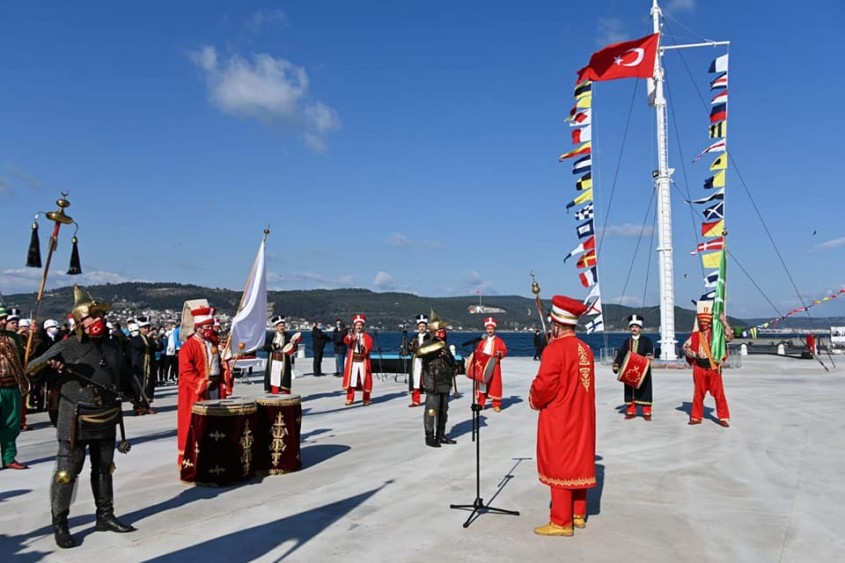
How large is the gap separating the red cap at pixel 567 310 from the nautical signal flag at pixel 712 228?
74.1ft

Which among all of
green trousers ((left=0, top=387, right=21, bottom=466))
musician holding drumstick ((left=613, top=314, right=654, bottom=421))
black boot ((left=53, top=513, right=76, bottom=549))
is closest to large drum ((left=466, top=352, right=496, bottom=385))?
musician holding drumstick ((left=613, top=314, right=654, bottom=421))

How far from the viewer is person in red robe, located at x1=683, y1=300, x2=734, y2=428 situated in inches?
494

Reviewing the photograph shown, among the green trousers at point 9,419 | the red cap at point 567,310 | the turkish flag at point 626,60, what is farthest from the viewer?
the turkish flag at point 626,60

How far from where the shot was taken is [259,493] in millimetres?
7691

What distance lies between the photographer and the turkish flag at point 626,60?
27672 millimetres

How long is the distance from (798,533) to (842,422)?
8362 mm

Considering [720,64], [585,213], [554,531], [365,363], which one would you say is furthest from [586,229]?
[554,531]

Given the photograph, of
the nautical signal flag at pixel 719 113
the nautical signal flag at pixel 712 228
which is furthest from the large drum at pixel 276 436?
the nautical signal flag at pixel 719 113

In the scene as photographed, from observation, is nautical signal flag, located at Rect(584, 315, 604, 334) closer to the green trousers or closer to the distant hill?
the green trousers

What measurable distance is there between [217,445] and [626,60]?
25.4 m

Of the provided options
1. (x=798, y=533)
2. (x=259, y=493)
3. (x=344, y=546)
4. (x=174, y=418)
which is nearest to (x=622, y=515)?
(x=798, y=533)

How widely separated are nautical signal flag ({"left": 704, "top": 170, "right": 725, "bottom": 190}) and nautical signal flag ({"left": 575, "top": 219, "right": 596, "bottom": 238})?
5.51 meters

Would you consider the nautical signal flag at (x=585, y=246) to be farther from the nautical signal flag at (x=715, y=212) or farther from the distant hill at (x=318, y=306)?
the distant hill at (x=318, y=306)

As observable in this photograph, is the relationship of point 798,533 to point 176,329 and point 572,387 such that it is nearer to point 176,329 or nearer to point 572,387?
point 572,387
